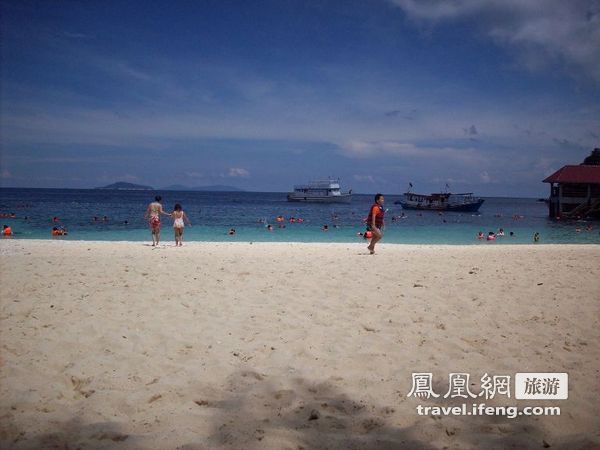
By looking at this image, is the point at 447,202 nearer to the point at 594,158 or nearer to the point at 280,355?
the point at 594,158

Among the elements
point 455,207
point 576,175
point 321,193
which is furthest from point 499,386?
point 321,193

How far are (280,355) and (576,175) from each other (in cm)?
4519

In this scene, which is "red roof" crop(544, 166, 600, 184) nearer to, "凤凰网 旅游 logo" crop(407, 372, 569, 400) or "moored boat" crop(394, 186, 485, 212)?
"moored boat" crop(394, 186, 485, 212)

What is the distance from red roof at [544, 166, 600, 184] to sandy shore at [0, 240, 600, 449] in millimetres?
A: 37630

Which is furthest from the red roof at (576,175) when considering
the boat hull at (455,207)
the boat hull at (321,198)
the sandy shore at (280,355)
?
the boat hull at (321,198)

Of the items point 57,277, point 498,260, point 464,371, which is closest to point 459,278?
point 498,260

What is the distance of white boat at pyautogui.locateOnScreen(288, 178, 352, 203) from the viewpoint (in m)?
74.5

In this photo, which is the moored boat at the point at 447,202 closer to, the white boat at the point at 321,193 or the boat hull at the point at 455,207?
the boat hull at the point at 455,207

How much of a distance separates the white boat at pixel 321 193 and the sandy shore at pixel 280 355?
6660cm

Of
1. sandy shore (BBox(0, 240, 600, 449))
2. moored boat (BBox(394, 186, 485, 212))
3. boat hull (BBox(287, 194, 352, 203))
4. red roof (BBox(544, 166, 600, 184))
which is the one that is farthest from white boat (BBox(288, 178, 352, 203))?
sandy shore (BBox(0, 240, 600, 449))

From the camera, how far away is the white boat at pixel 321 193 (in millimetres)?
74500

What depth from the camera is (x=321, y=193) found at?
75000mm

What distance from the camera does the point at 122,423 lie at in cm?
314

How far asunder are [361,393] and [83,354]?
3.15 meters
